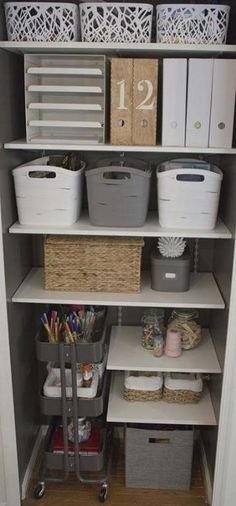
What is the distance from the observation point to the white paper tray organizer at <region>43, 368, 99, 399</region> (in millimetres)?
1949

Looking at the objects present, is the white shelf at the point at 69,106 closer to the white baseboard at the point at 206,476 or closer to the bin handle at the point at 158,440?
the bin handle at the point at 158,440

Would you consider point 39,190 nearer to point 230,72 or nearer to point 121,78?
point 121,78

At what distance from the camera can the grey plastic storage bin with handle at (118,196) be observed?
1745 millimetres

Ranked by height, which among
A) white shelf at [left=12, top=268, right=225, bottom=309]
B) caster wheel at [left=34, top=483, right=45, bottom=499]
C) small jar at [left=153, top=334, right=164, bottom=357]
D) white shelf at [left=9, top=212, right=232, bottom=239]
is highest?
white shelf at [left=9, top=212, right=232, bottom=239]

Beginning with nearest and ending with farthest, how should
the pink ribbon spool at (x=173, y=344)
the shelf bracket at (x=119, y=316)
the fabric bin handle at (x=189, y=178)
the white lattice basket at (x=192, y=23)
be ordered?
the white lattice basket at (x=192, y=23), the fabric bin handle at (x=189, y=178), the pink ribbon spool at (x=173, y=344), the shelf bracket at (x=119, y=316)

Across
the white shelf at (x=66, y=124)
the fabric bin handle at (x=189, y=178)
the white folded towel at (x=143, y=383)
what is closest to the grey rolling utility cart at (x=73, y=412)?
the white folded towel at (x=143, y=383)

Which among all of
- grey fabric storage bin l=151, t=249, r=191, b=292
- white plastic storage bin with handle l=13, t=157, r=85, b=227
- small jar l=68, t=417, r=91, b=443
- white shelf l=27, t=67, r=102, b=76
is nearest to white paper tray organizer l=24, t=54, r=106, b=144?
white shelf l=27, t=67, r=102, b=76

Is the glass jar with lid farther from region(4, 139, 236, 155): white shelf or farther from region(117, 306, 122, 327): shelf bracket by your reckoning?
region(4, 139, 236, 155): white shelf

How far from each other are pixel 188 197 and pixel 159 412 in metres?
0.87

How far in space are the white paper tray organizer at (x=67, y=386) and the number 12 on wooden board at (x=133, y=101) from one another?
92cm

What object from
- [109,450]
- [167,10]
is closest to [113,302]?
[109,450]

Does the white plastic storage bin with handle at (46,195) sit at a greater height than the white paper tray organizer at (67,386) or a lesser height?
greater

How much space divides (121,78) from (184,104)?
22 cm

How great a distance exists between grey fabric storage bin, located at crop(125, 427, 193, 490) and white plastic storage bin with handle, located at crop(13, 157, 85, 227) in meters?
0.91
